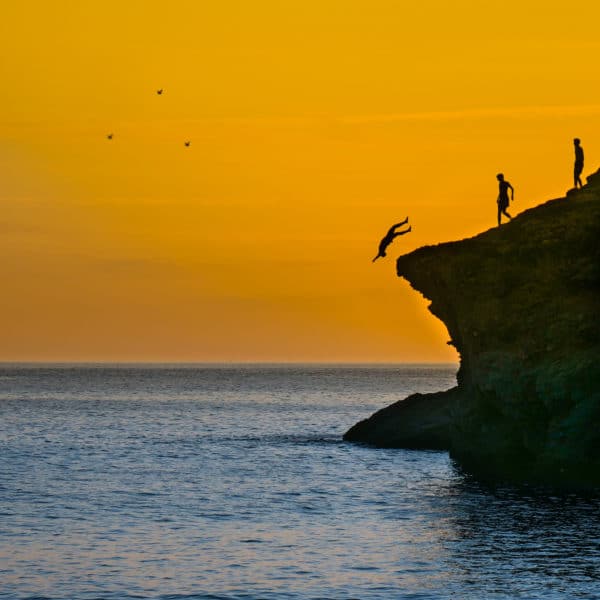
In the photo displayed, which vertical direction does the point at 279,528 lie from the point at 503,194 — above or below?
below

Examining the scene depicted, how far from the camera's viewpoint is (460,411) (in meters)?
67.6

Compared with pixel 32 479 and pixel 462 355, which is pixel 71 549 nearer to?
pixel 32 479

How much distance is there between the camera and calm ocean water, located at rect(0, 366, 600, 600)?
124 feet

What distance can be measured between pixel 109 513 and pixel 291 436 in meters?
49.3

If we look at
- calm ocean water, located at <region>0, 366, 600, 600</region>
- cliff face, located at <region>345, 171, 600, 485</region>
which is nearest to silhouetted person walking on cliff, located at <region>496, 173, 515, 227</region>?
cliff face, located at <region>345, 171, 600, 485</region>

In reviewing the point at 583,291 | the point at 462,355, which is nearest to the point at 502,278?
the point at 583,291

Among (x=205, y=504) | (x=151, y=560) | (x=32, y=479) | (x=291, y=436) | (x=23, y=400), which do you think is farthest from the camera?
(x=23, y=400)

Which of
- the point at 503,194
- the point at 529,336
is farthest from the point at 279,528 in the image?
the point at 503,194

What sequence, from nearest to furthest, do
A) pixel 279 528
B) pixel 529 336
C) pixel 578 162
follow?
pixel 279 528
pixel 529 336
pixel 578 162

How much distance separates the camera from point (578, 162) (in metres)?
67.3

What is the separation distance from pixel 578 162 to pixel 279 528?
28447mm

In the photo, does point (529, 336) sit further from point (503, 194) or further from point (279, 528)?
point (279, 528)

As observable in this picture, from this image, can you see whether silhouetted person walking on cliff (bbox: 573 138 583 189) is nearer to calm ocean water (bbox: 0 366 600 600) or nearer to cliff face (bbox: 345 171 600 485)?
cliff face (bbox: 345 171 600 485)

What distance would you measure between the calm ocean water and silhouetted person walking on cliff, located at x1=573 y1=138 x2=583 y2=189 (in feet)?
54.0
